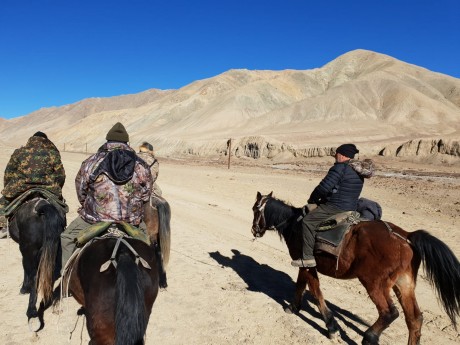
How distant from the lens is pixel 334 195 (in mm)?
5680

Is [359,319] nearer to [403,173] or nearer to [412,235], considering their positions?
[412,235]

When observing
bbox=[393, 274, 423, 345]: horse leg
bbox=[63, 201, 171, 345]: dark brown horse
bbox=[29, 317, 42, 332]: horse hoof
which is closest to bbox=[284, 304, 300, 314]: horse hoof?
bbox=[393, 274, 423, 345]: horse leg

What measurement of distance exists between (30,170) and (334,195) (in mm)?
5015

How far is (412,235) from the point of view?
5.00 meters

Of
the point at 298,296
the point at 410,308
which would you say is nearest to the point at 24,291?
the point at 298,296

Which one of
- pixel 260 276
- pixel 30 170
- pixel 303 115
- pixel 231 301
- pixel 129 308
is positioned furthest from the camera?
pixel 303 115

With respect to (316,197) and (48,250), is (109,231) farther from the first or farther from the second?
(316,197)

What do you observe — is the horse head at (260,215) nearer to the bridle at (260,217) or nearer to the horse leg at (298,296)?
the bridle at (260,217)

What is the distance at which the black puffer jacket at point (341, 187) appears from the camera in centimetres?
548

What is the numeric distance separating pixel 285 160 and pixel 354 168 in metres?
44.7

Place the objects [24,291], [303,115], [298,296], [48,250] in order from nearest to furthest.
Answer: [48,250] → [298,296] → [24,291] → [303,115]

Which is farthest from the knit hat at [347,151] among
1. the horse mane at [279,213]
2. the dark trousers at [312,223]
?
the horse mane at [279,213]

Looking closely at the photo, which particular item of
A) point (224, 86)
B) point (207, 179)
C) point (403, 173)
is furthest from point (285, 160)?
point (224, 86)

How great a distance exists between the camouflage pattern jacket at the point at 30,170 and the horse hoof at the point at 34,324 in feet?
6.58
